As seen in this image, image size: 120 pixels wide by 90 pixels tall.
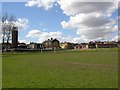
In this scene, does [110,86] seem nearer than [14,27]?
Yes

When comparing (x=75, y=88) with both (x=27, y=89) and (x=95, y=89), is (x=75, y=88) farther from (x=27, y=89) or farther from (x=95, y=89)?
(x=27, y=89)

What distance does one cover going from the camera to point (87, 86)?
12.0 metres

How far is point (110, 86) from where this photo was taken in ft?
40.1

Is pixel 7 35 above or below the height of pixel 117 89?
above

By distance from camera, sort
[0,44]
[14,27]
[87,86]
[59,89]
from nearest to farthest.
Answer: [59,89]
[87,86]
[0,44]
[14,27]

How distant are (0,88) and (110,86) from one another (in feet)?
17.2

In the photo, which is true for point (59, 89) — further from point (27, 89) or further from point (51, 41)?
point (51, 41)

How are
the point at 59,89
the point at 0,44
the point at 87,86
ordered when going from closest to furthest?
the point at 59,89
the point at 87,86
the point at 0,44

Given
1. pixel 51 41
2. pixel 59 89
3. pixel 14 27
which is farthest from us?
pixel 51 41

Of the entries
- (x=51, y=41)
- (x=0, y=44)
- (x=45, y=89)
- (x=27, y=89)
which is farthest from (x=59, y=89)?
(x=51, y=41)

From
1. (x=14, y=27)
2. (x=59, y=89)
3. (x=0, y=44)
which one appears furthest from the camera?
(x=14, y=27)

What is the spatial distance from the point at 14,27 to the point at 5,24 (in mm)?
5417

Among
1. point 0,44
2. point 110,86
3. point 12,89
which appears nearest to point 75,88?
point 110,86

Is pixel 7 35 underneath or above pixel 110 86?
above
